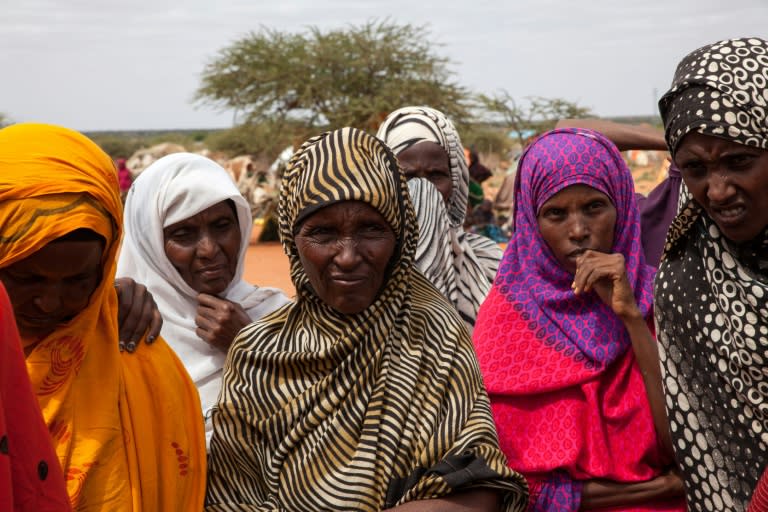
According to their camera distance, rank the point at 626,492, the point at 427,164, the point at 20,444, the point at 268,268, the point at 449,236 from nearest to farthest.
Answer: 1. the point at 20,444
2. the point at 626,492
3. the point at 449,236
4. the point at 427,164
5. the point at 268,268

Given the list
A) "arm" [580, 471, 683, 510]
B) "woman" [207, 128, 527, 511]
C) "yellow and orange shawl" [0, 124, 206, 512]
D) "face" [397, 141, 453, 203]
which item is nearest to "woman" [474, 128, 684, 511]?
"arm" [580, 471, 683, 510]

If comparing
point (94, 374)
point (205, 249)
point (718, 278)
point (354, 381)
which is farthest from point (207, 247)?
point (718, 278)

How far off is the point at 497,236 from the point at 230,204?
1026cm

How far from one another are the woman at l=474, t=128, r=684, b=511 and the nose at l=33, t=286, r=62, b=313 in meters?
1.54

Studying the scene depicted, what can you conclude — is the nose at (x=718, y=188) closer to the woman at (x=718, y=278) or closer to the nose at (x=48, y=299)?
the woman at (x=718, y=278)

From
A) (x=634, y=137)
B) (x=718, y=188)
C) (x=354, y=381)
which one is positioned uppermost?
(x=718, y=188)

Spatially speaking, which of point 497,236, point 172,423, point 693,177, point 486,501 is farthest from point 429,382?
point 497,236

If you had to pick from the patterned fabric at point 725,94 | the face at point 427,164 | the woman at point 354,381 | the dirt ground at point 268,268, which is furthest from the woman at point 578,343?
the dirt ground at point 268,268

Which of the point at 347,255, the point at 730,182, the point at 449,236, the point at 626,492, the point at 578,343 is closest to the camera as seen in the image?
the point at 730,182

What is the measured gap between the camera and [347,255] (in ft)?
9.33

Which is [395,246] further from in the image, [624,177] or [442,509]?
[624,177]

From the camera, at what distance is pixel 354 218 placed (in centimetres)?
285

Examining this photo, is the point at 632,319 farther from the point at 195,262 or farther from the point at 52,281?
the point at 52,281

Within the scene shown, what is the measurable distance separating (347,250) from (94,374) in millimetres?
836
